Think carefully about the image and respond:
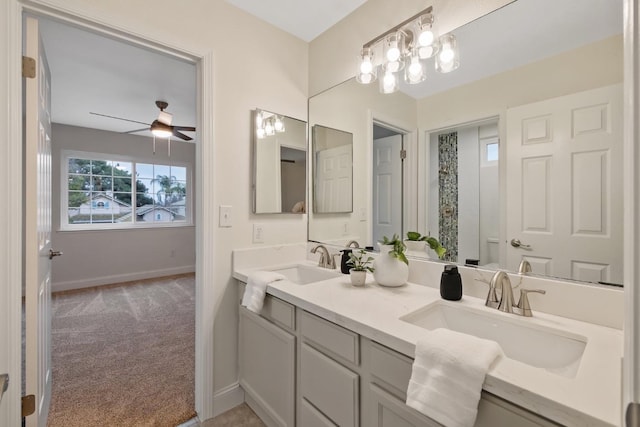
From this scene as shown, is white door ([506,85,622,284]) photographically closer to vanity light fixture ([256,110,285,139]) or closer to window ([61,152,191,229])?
vanity light fixture ([256,110,285,139])

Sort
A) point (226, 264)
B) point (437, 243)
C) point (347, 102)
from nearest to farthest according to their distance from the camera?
point (437, 243) < point (226, 264) < point (347, 102)

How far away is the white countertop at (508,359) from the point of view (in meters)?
0.60

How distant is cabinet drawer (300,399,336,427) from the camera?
1159mm

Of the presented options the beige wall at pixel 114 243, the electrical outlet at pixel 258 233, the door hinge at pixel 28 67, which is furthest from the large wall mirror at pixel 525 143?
the beige wall at pixel 114 243

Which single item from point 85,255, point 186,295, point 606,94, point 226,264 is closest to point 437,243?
point 606,94

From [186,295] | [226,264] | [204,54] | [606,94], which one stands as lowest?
[186,295]

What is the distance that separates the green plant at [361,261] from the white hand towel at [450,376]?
2.30 feet

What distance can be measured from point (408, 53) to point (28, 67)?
5.86 ft

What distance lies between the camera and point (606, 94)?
977 millimetres

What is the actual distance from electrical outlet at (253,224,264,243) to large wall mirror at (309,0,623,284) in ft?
2.82

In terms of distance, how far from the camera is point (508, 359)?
766 mm

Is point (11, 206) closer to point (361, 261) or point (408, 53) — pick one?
point (361, 261)

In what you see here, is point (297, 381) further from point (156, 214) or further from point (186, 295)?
point (156, 214)

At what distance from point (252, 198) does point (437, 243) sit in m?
1.14
